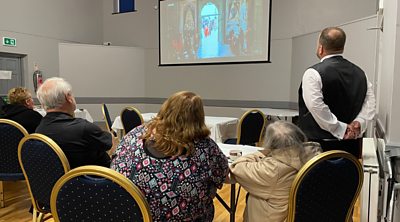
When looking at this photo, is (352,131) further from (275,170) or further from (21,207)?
(21,207)

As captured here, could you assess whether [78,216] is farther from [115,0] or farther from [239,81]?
[115,0]

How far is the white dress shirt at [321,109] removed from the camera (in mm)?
1839

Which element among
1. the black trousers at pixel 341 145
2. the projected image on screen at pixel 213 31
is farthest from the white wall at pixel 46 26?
the black trousers at pixel 341 145

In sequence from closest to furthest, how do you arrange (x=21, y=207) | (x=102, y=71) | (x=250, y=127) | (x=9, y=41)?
(x=21, y=207) → (x=250, y=127) → (x=9, y=41) → (x=102, y=71)

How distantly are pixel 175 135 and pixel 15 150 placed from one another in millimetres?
1735

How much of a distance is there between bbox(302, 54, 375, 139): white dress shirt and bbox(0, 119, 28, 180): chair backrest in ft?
6.45

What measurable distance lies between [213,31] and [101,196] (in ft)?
18.2

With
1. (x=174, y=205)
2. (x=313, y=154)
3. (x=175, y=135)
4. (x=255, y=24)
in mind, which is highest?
(x=255, y=24)

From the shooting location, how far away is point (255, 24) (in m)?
5.80

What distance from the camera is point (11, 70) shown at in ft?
21.1

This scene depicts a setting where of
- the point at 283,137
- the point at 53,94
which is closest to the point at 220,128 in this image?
the point at 53,94

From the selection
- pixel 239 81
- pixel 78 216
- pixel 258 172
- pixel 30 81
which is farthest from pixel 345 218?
pixel 30 81

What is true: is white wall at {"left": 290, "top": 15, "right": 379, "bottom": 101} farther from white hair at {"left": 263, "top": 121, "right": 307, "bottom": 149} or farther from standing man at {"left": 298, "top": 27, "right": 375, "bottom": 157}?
white hair at {"left": 263, "top": 121, "right": 307, "bottom": 149}

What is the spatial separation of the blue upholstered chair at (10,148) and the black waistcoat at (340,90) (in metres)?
2.07
